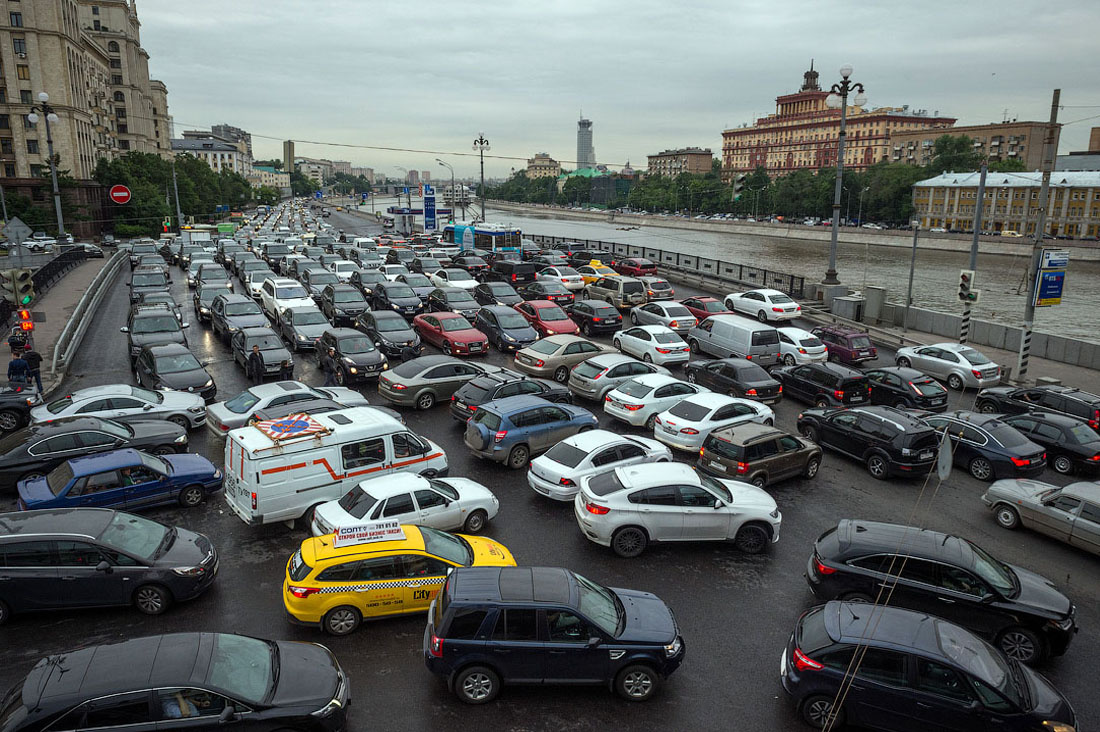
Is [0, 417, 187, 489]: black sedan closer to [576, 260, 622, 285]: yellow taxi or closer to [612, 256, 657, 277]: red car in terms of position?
[576, 260, 622, 285]: yellow taxi

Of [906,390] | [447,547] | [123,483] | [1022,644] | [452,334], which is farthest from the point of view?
[452,334]

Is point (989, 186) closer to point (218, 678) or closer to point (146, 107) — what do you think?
point (218, 678)

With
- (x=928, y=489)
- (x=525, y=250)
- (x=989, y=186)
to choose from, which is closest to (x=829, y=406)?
(x=928, y=489)

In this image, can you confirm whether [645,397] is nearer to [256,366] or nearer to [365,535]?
[365,535]

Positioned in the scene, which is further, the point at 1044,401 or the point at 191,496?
the point at 1044,401

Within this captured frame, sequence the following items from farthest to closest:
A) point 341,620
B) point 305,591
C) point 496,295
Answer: point 496,295, point 341,620, point 305,591

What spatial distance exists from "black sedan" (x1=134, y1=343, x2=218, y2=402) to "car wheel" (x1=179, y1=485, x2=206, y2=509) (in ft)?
18.8

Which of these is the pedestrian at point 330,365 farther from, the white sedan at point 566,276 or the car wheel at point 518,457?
the white sedan at point 566,276

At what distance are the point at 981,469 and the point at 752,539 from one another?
6928mm

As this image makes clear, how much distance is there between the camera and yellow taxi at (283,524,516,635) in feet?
28.2

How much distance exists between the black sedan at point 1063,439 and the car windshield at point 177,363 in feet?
65.3

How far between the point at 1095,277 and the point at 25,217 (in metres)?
97.7

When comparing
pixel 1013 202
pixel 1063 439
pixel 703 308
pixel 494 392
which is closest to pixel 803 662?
pixel 494 392

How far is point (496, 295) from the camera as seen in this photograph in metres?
30.4
